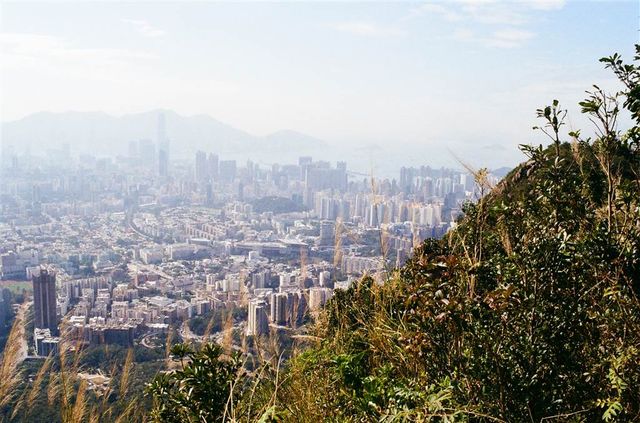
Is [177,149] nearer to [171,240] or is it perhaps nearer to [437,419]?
[171,240]

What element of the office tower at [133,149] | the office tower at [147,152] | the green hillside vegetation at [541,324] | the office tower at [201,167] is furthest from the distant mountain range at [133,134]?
the green hillside vegetation at [541,324]

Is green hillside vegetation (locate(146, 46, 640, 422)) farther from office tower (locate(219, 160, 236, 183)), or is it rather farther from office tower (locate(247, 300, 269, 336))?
office tower (locate(219, 160, 236, 183))

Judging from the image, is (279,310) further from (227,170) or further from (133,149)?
(133,149)

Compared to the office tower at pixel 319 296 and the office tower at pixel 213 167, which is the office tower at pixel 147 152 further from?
the office tower at pixel 319 296

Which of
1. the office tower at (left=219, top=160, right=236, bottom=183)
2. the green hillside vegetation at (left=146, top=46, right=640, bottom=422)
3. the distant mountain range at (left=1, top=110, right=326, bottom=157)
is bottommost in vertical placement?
the office tower at (left=219, top=160, right=236, bottom=183)

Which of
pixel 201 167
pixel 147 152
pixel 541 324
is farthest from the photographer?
pixel 147 152

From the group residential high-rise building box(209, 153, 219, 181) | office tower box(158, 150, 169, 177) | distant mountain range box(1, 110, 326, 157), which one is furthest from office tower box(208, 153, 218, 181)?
distant mountain range box(1, 110, 326, 157)

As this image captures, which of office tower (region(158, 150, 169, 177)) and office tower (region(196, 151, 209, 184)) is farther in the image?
office tower (region(158, 150, 169, 177))

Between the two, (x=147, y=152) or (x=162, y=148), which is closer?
(x=147, y=152)

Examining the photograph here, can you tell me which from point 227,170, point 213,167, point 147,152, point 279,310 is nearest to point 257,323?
point 279,310
